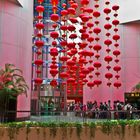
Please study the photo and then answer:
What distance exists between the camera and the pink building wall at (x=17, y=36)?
16.4m

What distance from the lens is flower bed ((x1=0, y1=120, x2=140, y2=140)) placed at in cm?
901

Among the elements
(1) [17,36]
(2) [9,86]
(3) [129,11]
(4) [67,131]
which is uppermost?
(3) [129,11]

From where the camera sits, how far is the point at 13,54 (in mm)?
17016

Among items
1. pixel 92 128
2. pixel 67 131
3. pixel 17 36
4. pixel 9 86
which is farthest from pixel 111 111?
pixel 17 36

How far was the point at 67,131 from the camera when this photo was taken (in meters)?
9.15

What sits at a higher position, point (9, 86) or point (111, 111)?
point (9, 86)

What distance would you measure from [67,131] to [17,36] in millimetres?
9942

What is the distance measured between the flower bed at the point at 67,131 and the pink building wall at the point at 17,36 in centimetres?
756

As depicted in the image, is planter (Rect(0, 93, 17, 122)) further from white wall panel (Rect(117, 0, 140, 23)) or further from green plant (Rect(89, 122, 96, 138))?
white wall panel (Rect(117, 0, 140, 23))

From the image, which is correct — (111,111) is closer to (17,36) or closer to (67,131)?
(67,131)

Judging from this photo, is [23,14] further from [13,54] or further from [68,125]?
[68,125]

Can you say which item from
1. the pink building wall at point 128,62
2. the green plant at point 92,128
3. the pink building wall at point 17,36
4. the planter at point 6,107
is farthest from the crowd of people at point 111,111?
the pink building wall at point 17,36

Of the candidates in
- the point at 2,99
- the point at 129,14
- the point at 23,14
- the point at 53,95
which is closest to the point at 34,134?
the point at 2,99

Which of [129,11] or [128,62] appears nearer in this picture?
[129,11]
